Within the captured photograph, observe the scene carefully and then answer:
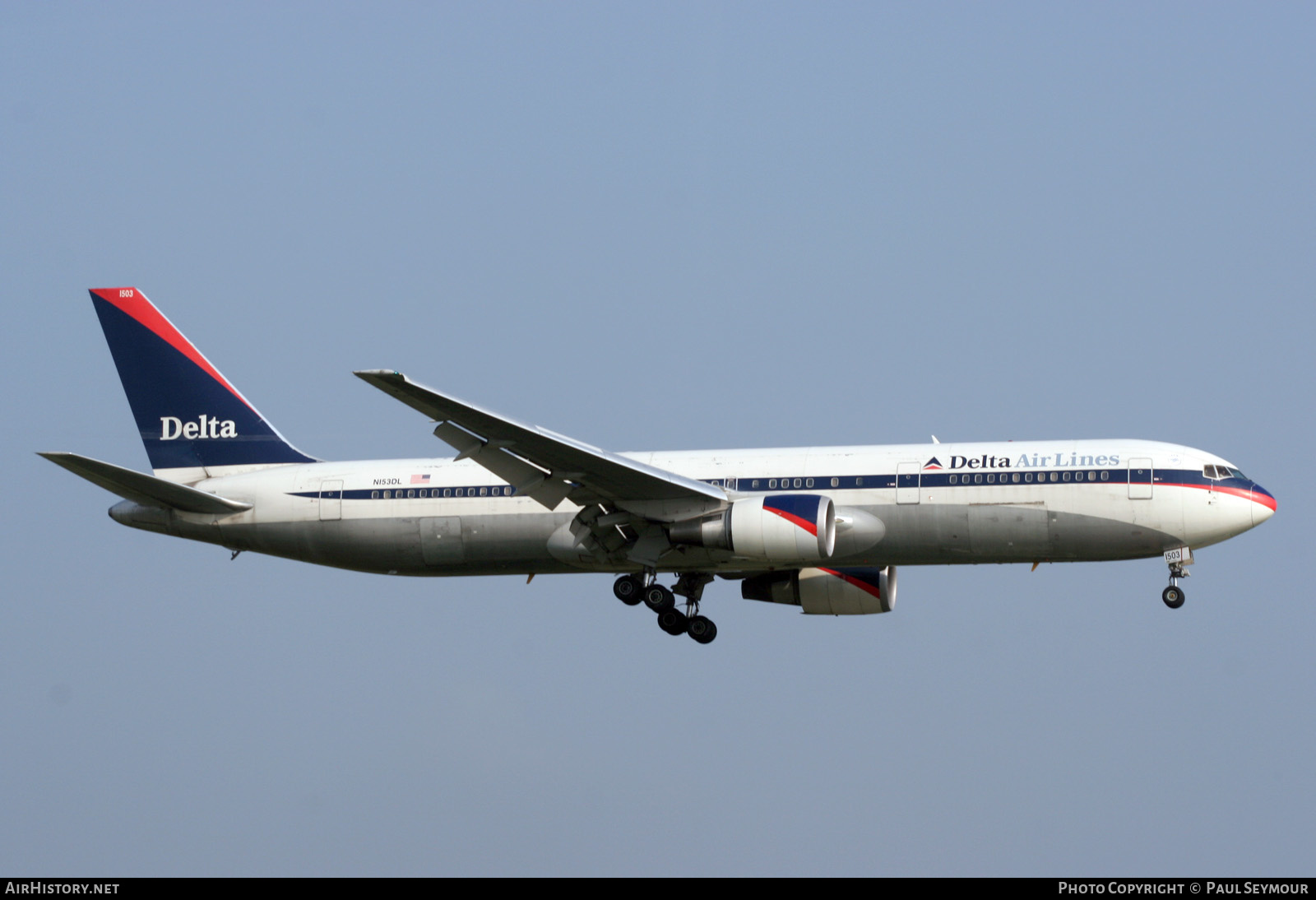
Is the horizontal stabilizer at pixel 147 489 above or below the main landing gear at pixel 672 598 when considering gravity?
above

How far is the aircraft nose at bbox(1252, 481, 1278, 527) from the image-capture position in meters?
41.0

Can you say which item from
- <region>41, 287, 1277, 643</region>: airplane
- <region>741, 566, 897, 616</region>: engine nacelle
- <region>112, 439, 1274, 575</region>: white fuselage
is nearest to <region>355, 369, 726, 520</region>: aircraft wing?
<region>41, 287, 1277, 643</region>: airplane

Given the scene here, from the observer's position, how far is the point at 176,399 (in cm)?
4819

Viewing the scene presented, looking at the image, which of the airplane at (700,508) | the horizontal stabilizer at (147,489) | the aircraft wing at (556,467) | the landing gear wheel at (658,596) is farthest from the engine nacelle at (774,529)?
the horizontal stabilizer at (147,489)

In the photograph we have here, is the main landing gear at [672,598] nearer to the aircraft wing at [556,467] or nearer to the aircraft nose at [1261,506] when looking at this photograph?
the aircraft wing at [556,467]

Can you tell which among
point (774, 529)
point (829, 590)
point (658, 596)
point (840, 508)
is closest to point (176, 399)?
point (658, 596)

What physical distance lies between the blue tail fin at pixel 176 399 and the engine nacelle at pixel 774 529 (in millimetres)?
12848

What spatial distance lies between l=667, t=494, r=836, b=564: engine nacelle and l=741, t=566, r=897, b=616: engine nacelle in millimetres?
5074

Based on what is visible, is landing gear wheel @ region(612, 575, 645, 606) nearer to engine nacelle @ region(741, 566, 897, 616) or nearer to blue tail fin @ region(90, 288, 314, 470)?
engine nacelle @ region(741, 566, 897, 616)

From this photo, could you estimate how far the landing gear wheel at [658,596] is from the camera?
43.9m

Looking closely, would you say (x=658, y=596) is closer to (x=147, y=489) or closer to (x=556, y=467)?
(x=556, y=467)

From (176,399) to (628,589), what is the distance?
1423 centimetres

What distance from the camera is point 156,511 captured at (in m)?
45.5
